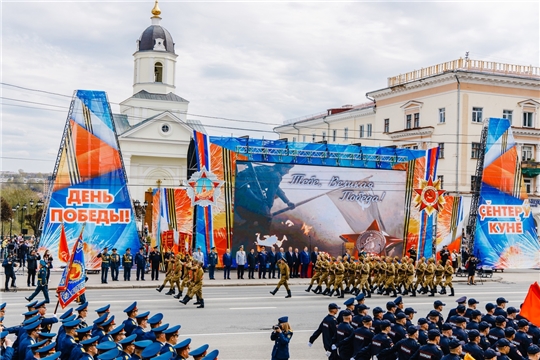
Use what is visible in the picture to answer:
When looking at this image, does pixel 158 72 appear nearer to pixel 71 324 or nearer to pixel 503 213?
pixel 503 213

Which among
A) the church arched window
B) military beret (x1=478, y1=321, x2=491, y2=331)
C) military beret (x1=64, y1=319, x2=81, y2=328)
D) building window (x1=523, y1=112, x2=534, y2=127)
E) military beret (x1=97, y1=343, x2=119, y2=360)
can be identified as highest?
the church arched window

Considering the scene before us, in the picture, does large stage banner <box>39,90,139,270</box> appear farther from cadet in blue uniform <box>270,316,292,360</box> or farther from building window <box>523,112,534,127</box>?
building window <box>523,112,534,127</box>

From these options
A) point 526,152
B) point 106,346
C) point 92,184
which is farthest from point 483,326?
point 526,152

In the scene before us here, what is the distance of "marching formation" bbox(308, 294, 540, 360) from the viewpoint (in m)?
10.9

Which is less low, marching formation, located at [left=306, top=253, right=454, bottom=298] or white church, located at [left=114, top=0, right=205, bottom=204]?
white church, located at [left=114, top=0, right=205, bottom=204]

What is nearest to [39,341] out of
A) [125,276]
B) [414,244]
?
[125,276]

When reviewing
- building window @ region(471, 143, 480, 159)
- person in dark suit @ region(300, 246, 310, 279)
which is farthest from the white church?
person in dark suit @ region(300, 246, 310, 279)

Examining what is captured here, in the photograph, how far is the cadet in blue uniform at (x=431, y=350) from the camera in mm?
10703

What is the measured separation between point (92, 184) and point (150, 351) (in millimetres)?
24828

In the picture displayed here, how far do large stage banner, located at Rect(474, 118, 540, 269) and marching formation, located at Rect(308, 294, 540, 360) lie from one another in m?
24.3

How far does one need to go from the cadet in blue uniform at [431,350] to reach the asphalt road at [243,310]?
13.5 feet

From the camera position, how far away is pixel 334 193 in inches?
1415

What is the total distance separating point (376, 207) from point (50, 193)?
16973 millimetres

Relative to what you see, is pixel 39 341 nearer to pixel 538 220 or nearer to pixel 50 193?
pixel 50 193
